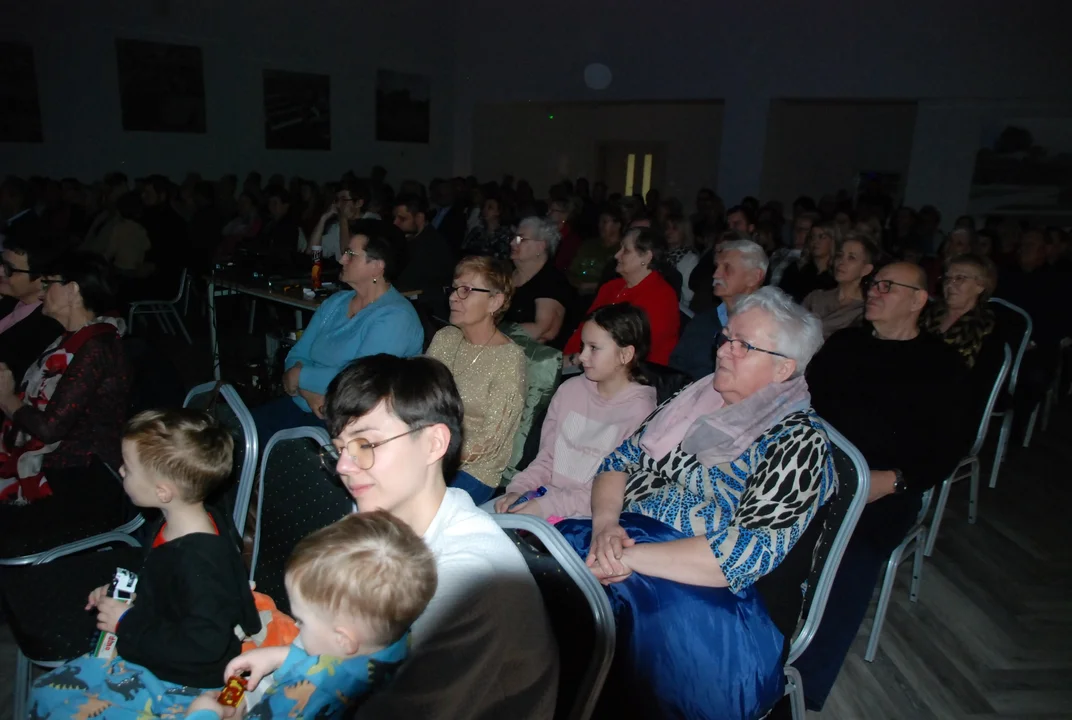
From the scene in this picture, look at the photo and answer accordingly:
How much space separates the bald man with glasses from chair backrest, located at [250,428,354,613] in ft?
5.28

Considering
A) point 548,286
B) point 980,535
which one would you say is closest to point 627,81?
point 548,286

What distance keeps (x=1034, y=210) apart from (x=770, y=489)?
348 inches

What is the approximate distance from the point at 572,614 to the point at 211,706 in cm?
73

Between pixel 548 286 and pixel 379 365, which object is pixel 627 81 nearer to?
pixel 548 286

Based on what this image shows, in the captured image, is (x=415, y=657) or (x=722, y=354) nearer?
(x=415, y=657)

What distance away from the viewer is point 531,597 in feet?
4.22

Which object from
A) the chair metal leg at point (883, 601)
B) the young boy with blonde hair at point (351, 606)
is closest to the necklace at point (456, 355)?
the young boy with blonde hair at point (351, 606)

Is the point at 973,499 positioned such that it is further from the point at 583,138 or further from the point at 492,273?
the point at 583,138

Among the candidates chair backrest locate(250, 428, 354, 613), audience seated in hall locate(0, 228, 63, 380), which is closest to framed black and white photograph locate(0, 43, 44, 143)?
audience seated in hall locate(0, 228, 63, 380)

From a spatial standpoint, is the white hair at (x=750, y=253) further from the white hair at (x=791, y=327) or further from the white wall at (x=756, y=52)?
the white wall at (x=756, y=52)

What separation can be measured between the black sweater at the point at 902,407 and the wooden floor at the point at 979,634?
58cm

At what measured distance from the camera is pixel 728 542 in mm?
1764

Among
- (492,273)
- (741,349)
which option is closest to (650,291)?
(492,273)

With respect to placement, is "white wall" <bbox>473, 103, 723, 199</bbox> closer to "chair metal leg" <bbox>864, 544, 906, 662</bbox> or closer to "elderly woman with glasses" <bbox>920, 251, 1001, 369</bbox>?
"elderly woman with glasses" <bbox>920, 251, 1001, 369</bbox>
